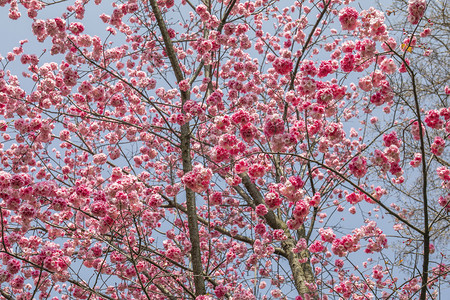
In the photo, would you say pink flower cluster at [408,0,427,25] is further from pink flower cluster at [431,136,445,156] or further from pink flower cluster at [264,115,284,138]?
pink flower cluster at [264,115,284,138]

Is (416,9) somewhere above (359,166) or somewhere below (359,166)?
above

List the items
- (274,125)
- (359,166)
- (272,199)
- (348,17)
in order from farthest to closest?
(272,199) < (348,17) < (359,166) < (274,125)

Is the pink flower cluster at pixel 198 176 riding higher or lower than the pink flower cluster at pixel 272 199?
lower

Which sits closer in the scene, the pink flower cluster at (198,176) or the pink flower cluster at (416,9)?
the pink flower cluster at (416,9)

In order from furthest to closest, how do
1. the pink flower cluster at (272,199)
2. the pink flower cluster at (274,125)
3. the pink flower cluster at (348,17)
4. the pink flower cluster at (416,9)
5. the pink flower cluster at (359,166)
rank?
1. the pink flower cluster at (272,199)
2. the pink flower cluster at (348,17)
3. the pink flower cluster at (359,166)
4. the pink flower cluster at (274,125)
5. the pink flower cluster at (416,9)

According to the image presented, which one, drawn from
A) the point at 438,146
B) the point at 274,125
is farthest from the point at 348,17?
the point at 438,146

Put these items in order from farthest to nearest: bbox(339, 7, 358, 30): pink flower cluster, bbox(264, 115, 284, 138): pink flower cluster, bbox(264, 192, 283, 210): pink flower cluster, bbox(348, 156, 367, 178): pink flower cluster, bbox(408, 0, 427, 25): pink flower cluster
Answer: bbox(264, 192, 283, 210): pink flower cluster → bbox(339, 7, 358, 30): pink flower cluster → bbox(348, 156, 367, 178): pink flower cluster → bbox(264, 115, 284, 138): pink flower cluster → bbox(408, 0, 427, 25): pink flower cluster

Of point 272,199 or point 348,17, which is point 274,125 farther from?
point 348,17

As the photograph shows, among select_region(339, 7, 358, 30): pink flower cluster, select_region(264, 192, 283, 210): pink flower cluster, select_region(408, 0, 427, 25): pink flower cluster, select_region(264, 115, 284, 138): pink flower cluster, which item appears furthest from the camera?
select_region(264, 192, 283, 210): pink flower cluster

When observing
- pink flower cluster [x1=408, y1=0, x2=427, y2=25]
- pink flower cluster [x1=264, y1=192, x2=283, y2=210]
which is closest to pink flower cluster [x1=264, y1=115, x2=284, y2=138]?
pink flower cluster [x1=264, y1=192, x2=283, y2=210]

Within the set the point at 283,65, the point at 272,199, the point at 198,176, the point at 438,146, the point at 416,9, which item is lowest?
the point at 198,176

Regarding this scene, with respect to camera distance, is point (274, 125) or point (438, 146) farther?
point (438, 146)

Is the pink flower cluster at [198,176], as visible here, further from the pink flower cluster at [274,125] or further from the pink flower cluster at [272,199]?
the pink flower cluster at [272,199]

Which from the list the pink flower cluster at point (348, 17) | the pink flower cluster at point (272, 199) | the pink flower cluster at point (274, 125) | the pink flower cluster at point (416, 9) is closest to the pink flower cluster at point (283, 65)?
the pink flower cluster at point (348, 17)
